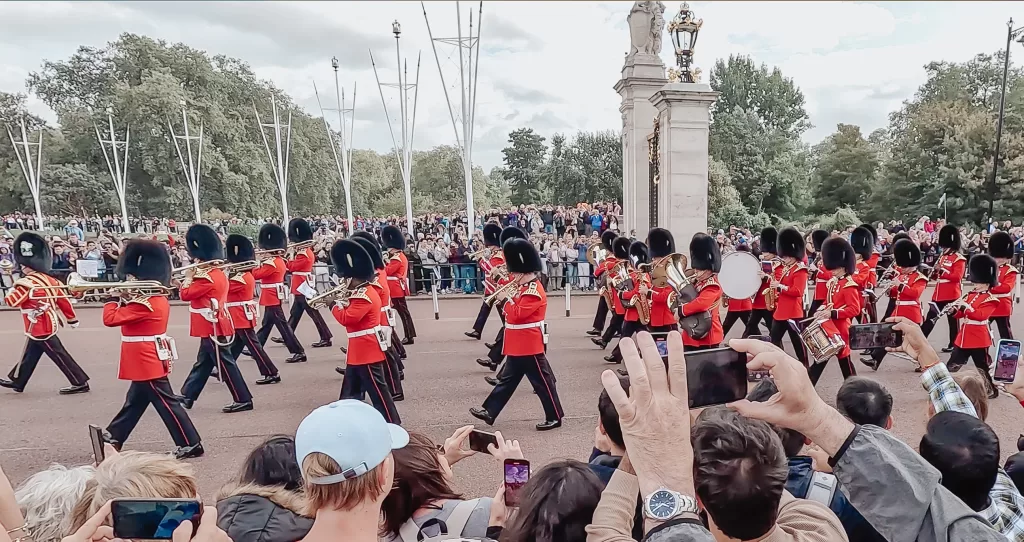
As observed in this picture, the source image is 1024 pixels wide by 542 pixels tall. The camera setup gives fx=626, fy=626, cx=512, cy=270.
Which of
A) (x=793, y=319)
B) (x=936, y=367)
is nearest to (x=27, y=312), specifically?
(x=936, y=367)

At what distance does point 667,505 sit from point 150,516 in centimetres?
111

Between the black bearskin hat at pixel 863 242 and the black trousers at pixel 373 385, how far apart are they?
6.15m

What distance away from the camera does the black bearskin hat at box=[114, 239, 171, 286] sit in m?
4.86

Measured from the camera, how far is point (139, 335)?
4621 mm

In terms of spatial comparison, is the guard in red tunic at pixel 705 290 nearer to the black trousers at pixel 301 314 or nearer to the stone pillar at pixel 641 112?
the black trousers at pixel 301 314

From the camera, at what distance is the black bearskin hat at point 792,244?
22.8ft

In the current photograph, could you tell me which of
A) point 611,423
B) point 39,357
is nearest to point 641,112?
point 39,357

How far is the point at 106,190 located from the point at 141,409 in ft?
106

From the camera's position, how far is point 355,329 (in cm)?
506

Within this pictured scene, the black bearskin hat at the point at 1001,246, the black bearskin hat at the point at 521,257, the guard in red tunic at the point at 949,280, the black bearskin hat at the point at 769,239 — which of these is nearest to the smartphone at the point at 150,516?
the black bearskin hat at the point at 521,257

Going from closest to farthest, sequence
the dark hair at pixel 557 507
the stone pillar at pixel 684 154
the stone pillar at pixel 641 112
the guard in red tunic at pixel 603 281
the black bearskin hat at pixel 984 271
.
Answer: the dark hair at pixel 557 507, the black bearskin hat at pixel 984 271, the guard in red tunic at pixel 603 281, the stone pillar at pixel 684 154, the stone pillar at pixel 641 112

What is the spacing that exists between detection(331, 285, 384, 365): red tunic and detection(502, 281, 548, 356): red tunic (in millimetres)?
1060

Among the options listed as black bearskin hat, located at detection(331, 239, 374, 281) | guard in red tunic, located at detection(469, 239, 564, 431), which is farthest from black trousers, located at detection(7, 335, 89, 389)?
guard in red tunic, located at detection(469, 239, 564, 431)

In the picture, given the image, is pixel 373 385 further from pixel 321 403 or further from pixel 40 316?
pixel 40 316
